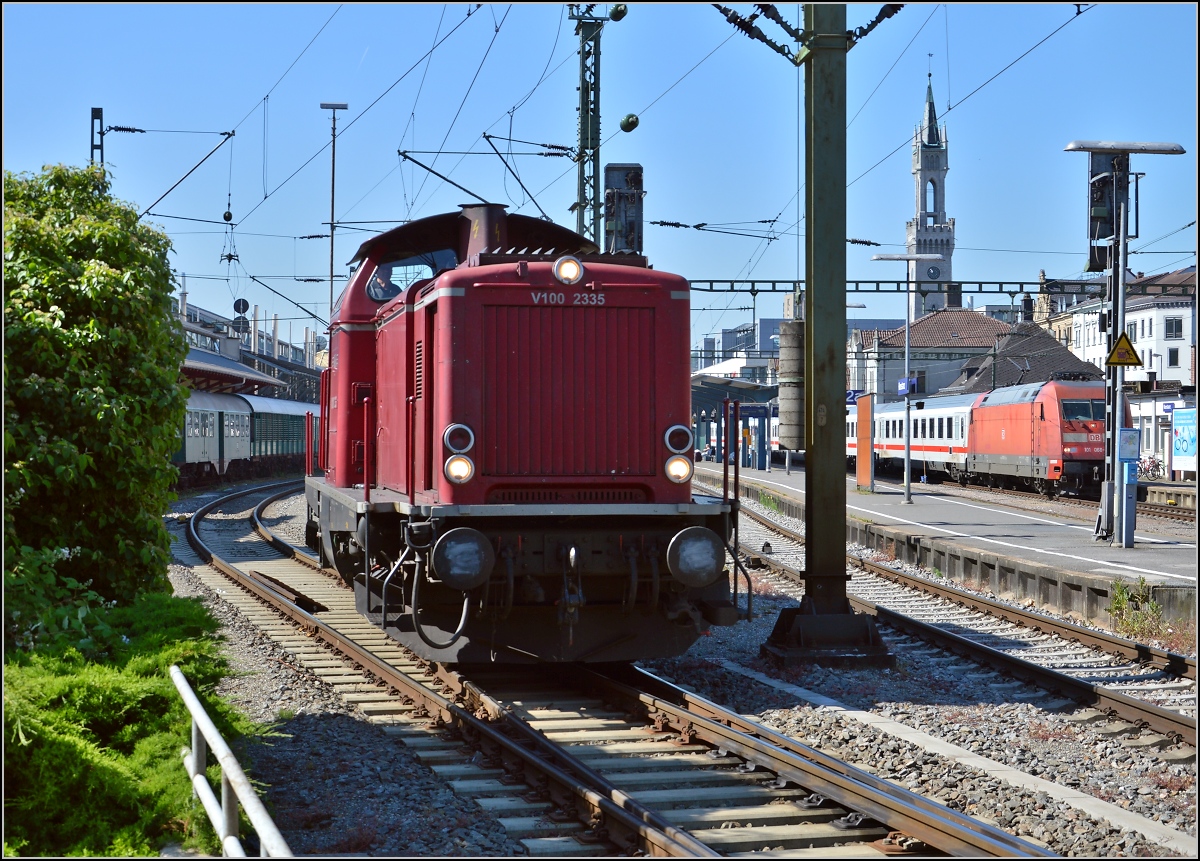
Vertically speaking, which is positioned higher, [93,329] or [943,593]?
[93,329]

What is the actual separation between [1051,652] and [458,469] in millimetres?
6647

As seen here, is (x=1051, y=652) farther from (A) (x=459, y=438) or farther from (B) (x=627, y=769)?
(A) (x=459, y=438)

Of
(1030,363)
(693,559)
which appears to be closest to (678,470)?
(693,559)

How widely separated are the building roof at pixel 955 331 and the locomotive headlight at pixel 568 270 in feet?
259

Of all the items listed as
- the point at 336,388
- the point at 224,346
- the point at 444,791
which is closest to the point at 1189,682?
the point at 444,791

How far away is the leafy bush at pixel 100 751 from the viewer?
4992 millimetres

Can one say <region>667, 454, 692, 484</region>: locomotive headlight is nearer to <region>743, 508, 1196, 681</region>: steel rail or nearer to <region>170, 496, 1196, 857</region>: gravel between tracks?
<region>170, 496, 1196, 857</region>: gravel between tracks

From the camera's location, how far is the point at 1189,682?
10.1 metres

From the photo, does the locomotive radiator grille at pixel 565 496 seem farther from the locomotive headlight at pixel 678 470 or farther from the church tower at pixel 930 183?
the church tower at pixel 930 183

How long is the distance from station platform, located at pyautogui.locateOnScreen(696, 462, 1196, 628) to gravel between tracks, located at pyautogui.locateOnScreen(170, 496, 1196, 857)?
172 inches

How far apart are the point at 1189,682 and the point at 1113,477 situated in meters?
10.7

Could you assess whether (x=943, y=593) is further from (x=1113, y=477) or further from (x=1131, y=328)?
(x=1131, y=328)

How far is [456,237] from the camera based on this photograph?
10773 mm

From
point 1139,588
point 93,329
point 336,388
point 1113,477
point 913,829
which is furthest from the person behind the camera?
point 1113,477
